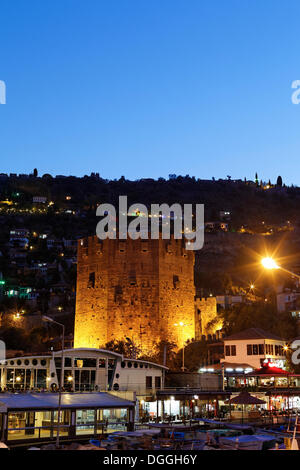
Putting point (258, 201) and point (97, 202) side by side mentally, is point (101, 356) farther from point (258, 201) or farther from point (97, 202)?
point (258, 201)

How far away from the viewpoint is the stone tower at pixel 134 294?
4197 centimetres

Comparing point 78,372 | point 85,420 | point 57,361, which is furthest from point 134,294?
point 85,420

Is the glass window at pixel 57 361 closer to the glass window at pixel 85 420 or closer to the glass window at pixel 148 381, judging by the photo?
the glass window at pixel 85 420

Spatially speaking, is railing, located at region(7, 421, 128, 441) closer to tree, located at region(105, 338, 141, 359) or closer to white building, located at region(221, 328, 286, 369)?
tree, located at region(105, 338, 141, 359)

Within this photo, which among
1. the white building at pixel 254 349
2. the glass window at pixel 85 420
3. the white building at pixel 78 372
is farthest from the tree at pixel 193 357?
the glass window at pixel 85 420

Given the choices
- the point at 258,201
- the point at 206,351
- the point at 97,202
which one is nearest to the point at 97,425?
the point at 206,351

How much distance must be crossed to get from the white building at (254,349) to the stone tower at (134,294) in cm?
331

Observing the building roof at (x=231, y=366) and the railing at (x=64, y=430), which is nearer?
the railing at (x=64, y=430)

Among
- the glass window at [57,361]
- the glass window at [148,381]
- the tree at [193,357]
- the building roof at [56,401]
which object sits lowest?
the building roof at [56,401]

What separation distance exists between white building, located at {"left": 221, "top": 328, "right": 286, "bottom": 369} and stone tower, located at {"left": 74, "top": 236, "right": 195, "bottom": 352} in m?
3.31

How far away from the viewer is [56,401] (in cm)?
2652

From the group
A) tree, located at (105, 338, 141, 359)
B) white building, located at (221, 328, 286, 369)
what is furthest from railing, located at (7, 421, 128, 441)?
white building, located at (221, 328, 286, 369)

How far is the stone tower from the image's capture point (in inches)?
1652

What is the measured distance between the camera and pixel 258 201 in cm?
14912
